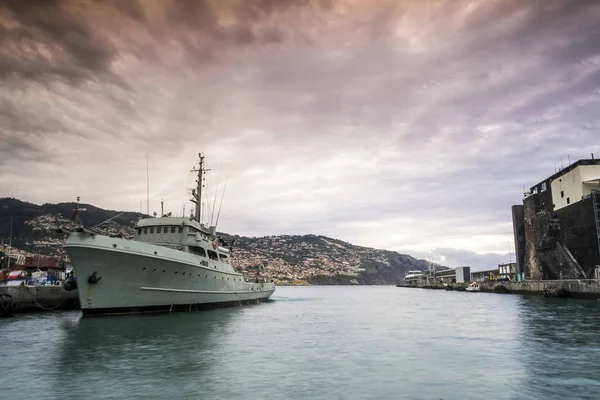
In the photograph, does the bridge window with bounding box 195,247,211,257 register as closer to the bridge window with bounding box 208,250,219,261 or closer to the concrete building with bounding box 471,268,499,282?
the bridge window with bounding box 208,250,219,261

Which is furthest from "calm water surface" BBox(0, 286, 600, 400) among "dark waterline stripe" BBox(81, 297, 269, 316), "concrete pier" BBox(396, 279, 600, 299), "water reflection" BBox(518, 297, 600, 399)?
"concrete pier" BBox(396, 279, 600, 299)

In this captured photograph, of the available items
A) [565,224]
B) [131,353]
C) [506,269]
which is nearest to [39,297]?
[131,353]

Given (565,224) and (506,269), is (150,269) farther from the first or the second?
(506,269)

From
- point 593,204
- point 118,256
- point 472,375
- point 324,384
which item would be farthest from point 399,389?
point 593,204

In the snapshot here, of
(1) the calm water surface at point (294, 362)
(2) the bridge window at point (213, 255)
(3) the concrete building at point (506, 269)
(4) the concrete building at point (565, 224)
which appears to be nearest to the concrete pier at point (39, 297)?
(1) the calm water surface at point (294, 362)

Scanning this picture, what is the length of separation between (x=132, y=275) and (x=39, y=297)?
14.8m

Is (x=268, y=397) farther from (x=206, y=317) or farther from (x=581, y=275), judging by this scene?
(x=581, y=275)

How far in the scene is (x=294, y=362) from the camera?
14.0m

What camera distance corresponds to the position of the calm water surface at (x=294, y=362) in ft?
33.7

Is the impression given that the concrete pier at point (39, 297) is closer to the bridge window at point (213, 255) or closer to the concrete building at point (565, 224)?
the bridge window at point (213, 255)

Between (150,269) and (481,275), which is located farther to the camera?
(481,275)

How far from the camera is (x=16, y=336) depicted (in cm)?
1895

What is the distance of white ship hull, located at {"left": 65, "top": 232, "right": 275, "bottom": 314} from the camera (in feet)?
80.4

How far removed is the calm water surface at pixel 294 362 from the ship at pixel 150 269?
9.07ft
